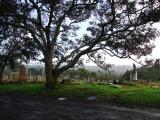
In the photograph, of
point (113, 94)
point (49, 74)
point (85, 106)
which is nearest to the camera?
Result: point (85, 106)

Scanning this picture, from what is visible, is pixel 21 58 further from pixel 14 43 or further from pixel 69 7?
pixel 69 7

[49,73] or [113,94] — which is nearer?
[113,94]

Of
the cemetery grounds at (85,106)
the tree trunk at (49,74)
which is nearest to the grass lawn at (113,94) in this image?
the cemetery grounds at (85,106)

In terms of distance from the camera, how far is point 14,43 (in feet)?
136

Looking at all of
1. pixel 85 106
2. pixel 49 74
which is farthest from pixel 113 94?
pixel 49 74

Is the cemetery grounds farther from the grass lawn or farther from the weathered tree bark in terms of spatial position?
the weathered tree bark

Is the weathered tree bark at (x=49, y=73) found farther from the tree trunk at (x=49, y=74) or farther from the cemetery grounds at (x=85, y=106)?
the cemetery grounds at (x=85, y=106)

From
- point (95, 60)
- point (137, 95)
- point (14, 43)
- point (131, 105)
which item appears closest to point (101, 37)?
point (95, 60)

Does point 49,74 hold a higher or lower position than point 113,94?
higher

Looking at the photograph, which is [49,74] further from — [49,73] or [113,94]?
[113,94]

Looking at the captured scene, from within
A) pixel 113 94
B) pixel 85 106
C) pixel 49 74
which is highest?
pixel 49 74

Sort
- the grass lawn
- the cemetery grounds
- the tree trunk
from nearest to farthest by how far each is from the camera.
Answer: the cemetery grounds < the grass lawn < the tree trunk

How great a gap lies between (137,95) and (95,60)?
11048 millimetres

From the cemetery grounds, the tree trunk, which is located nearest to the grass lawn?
the cemetery grounds
